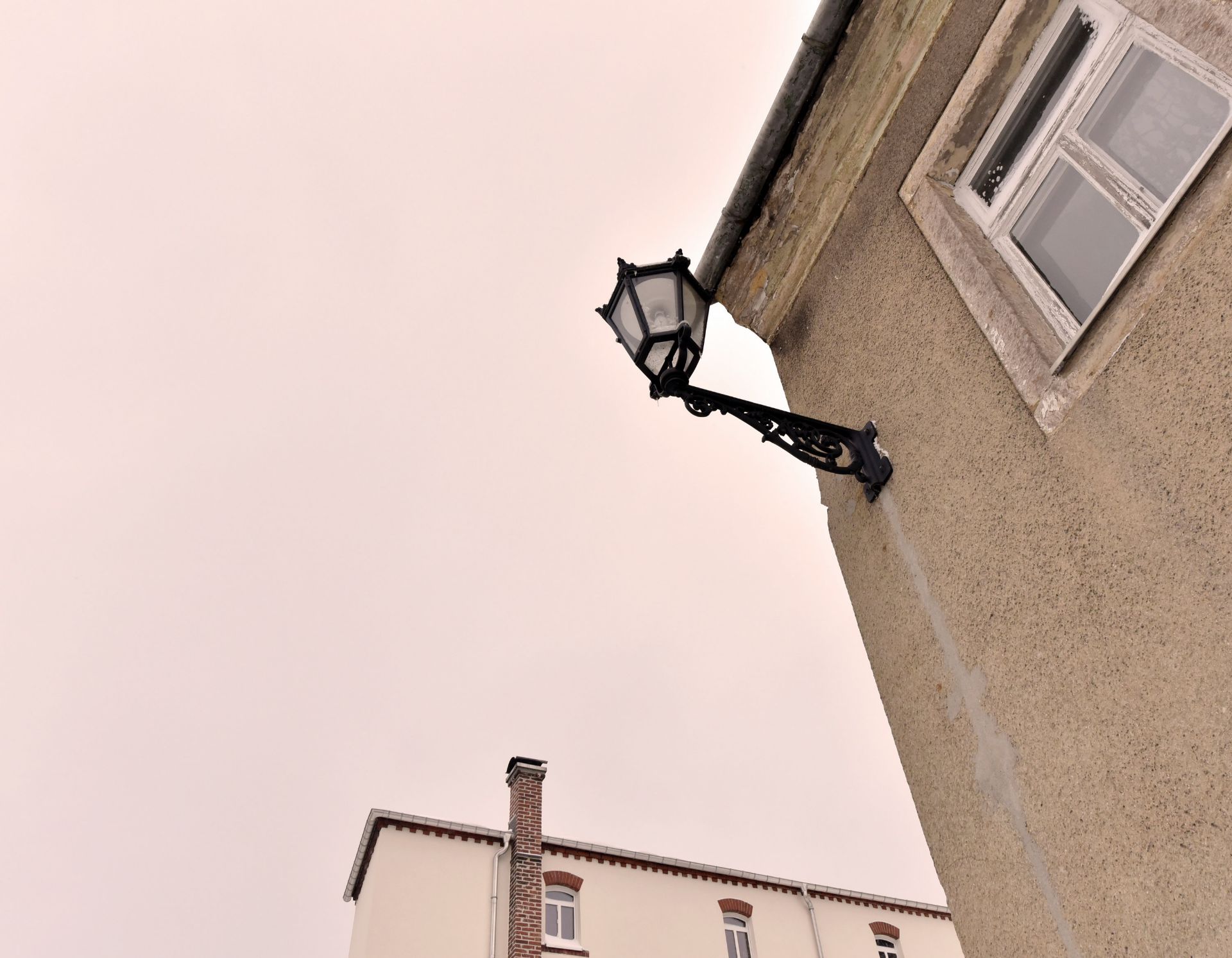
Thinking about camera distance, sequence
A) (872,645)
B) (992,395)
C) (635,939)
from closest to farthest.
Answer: (992,395) < (872,645) < (635,939)

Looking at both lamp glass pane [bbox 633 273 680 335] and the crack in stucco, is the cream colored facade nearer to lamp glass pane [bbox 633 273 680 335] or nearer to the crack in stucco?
lamp glass pane [bbox 633 273 680 335]

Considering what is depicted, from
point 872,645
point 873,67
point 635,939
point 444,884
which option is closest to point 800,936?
point 635,939

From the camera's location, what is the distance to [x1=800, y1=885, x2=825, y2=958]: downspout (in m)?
20.2

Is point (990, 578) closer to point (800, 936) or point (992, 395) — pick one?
point (992, 395)

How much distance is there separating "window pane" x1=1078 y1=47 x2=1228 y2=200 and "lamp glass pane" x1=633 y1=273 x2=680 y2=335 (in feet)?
5.52

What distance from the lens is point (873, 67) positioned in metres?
3.71

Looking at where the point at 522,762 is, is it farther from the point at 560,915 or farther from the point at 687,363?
the point at 687,363

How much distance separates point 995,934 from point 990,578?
3.69 feet

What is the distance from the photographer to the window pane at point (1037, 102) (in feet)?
9.80

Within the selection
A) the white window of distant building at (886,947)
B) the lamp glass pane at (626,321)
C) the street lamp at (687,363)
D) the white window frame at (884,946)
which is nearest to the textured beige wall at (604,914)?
the white window frame at (884,946)

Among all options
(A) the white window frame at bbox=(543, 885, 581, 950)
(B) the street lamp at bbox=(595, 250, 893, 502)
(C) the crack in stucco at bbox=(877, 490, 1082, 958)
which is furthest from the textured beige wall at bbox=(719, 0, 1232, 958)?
(A) the white window frame at bbox=(543, 885, 581, 950)

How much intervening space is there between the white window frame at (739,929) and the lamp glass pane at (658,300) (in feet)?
62.4

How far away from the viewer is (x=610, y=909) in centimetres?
1823

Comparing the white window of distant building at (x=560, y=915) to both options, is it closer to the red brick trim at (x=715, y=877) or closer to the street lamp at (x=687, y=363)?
the red brick trim at (x=715, y=877)
